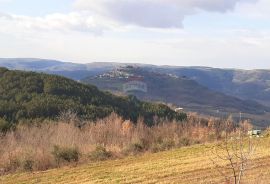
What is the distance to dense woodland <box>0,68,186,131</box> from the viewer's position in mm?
79500

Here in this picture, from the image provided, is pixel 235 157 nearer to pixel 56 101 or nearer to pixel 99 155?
pixel 99 155

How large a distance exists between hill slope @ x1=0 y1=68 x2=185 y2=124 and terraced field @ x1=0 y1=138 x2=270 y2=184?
47993 millimetres

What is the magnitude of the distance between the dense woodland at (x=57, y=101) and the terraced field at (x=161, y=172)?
154 ft

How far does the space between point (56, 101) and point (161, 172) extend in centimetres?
6648

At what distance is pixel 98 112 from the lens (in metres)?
85.1

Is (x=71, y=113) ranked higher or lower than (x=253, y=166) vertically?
lower

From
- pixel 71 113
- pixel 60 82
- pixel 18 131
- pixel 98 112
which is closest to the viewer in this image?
pixel 18 131

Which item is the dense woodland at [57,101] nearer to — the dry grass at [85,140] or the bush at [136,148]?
the dry grass at [85,140]

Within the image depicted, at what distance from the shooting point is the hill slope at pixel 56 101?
79812 mm

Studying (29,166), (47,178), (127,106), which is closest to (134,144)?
(29,166)

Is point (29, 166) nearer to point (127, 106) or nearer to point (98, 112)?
point (98, 112)

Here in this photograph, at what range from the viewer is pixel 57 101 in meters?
87.8

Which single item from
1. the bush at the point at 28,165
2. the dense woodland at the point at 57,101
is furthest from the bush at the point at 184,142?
the dense woodland at the point at 57,101

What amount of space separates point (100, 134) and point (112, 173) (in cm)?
3139
